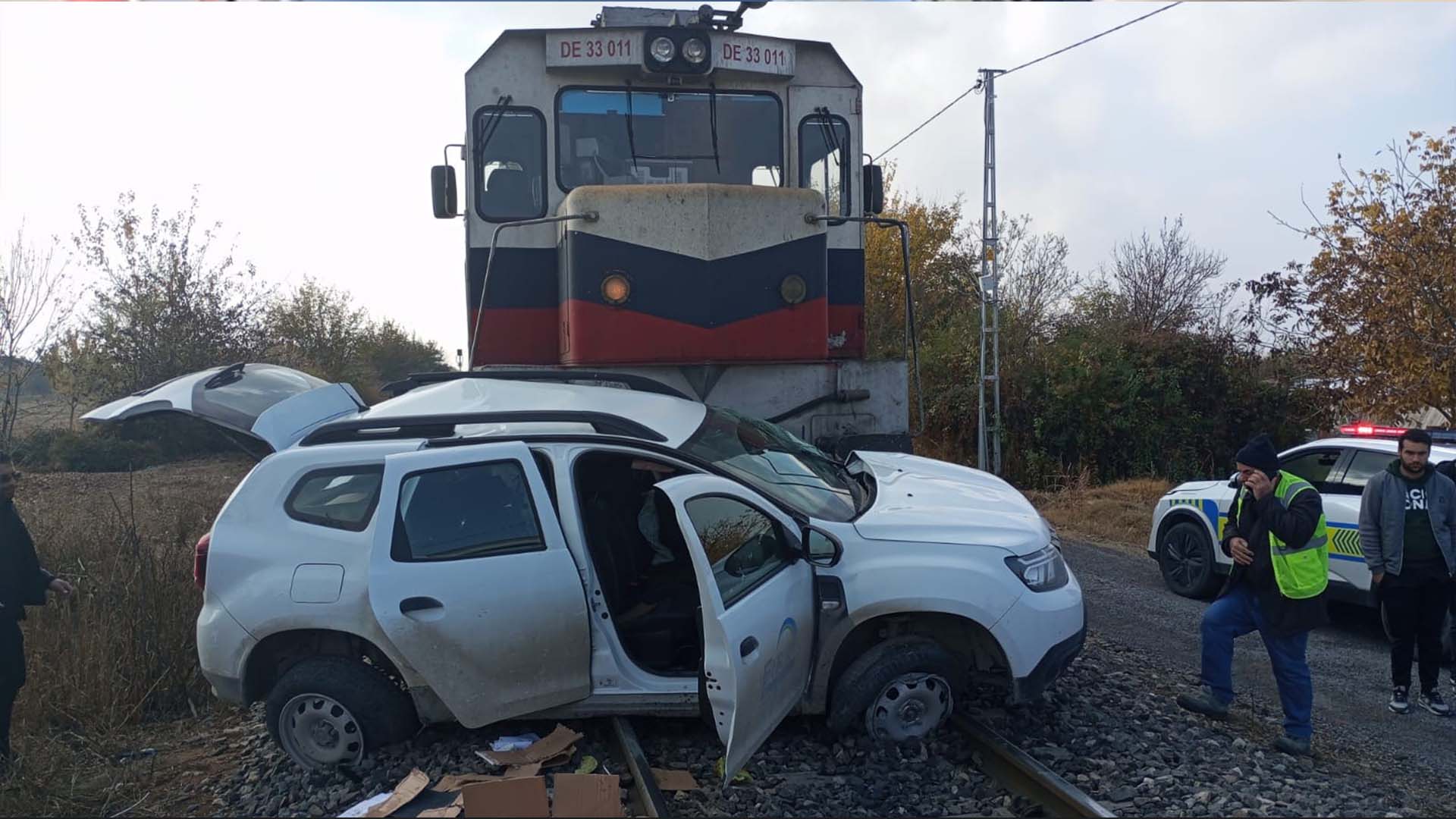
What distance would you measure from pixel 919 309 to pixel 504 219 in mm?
20196

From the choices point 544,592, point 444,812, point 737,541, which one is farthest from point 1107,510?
point 444,812

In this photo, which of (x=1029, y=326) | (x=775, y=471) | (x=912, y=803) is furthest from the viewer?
(x=1029, y=326)

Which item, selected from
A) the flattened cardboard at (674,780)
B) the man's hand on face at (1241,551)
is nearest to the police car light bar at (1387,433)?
the man's hand on face at (1241,551)

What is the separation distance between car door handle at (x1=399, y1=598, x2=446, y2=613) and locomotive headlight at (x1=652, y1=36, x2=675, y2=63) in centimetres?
465

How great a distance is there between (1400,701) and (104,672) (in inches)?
312

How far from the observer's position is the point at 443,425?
17.5 feet

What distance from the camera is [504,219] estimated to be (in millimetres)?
A: 8031

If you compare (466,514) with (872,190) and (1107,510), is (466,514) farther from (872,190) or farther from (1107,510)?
(1107,510)

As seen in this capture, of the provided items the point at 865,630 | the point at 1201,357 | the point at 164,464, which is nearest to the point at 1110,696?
the point at 865,630

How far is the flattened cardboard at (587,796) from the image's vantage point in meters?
3.99

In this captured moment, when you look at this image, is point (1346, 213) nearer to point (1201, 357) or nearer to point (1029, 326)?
point (1201, 357)

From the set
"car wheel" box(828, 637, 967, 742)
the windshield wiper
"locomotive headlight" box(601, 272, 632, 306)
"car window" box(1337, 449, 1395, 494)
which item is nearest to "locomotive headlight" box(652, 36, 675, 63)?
the windshield wiper

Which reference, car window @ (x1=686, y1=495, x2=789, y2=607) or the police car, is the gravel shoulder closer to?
the police car

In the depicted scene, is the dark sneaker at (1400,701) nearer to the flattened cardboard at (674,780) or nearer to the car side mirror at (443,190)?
the flattened cardboard at (674,780)
